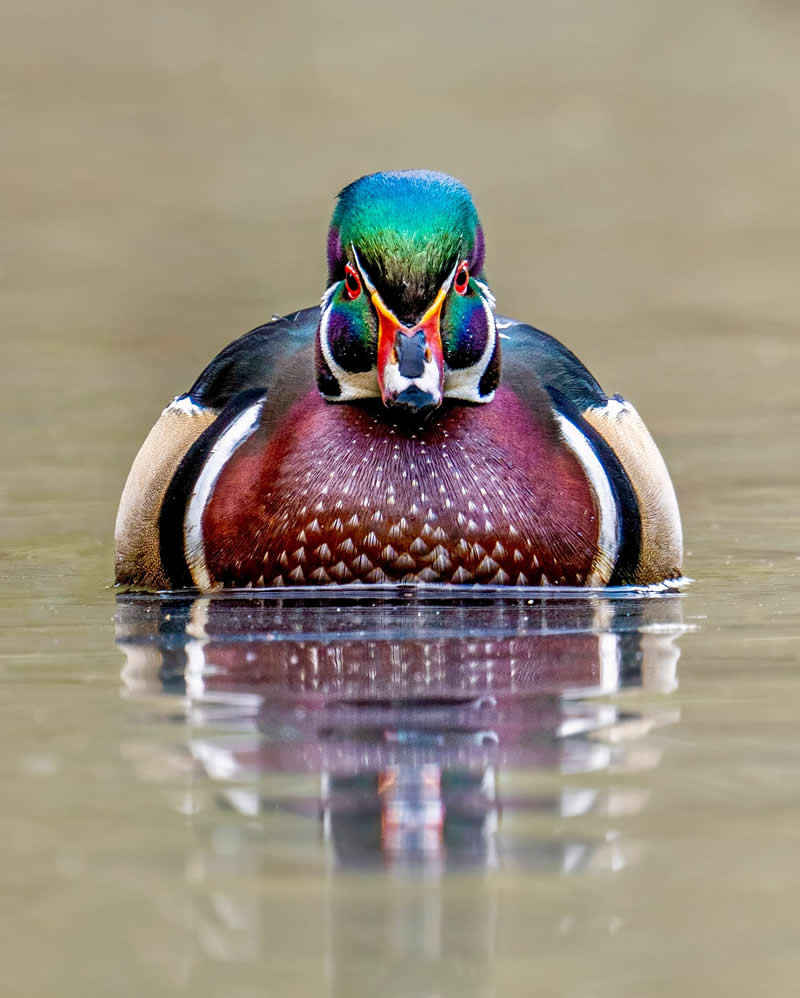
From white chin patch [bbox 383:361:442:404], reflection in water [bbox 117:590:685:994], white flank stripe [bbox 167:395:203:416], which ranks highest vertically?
white flank stripe [bbox 167:395:203:416]

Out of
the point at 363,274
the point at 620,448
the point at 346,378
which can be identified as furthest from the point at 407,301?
the point at 620,448

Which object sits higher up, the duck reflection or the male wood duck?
the male wood duck

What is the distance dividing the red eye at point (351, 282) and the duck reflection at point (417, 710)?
893 mm

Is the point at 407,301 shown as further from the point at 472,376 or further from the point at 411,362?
the point at 472,376

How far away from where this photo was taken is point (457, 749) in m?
4.62

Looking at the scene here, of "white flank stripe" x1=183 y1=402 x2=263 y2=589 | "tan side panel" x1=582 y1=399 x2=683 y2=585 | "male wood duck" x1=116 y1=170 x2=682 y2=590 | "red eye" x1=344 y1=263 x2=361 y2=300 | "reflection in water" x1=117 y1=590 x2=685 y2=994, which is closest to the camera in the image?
"reflection in water" x1=117 y1=590 x2=685 y2=994

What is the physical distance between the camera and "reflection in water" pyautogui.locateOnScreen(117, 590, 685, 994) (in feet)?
12.9

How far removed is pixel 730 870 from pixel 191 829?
96cm

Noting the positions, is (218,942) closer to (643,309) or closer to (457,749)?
(457,749)

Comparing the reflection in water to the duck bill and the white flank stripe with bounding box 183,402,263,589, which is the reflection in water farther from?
the duck bill

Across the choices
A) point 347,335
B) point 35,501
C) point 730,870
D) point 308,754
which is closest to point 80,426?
point 35,501

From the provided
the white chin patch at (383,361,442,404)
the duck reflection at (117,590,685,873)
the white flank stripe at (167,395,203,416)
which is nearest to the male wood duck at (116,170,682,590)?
the white chin patch at (383,361,442,404)

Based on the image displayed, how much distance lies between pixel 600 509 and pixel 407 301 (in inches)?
36.2

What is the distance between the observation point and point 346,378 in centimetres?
685
